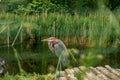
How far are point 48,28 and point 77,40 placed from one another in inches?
32.9

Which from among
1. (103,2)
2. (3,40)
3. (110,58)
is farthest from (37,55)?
(103,2)

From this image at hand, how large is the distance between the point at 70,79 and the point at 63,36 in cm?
516

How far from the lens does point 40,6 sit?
13.1 metres

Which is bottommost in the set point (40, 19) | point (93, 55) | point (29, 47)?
point (29, 47)

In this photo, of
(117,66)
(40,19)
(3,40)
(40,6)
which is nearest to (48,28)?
(40,19)

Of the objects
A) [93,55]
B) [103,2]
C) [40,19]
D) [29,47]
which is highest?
[103,2]

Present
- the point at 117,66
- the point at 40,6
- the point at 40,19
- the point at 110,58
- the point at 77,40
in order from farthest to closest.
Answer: the point at 40,6 → the point at 40,19 → the point at 77,40 → the point at 110,58 → the point at 117,66

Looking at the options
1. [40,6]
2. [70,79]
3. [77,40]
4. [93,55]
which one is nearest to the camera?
[93,55]

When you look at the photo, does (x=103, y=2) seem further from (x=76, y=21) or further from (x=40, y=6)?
(x=40, y=6)

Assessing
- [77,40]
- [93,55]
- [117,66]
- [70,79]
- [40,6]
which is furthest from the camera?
[40,6]

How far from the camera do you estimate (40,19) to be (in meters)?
9.98

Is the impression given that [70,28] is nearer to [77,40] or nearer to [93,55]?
[77,40]

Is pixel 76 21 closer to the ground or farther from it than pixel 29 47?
farther from it

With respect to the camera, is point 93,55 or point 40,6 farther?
point 40,6
